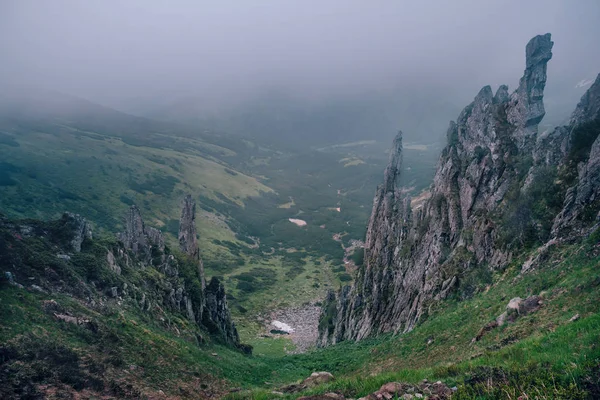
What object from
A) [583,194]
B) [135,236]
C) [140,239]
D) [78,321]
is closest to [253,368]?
[78,321]

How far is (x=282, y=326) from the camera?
3100 inches

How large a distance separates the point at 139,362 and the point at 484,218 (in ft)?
101

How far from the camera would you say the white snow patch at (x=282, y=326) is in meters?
76.5

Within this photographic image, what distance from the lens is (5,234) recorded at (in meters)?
21.0

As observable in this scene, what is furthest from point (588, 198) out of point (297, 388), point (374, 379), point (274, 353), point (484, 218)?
point (274, 353)

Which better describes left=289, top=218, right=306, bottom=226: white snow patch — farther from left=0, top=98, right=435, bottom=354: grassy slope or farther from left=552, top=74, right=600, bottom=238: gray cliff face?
left=552, top=74, right=600, bottom=238: gray cliff face

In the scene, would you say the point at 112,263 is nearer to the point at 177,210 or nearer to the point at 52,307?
the point at 52,307

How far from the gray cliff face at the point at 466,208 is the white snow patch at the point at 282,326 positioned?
74.0 ft

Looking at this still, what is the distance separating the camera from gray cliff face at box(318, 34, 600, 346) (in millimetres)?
30219

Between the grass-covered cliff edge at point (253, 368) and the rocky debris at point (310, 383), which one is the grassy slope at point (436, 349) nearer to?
the grass-covered cliff edge at point (253, 368)

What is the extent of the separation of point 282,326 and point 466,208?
54950mm

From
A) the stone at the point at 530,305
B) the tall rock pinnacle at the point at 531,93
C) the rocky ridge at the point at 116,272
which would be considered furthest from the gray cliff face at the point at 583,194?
the rocky ridge at the point at 116,272

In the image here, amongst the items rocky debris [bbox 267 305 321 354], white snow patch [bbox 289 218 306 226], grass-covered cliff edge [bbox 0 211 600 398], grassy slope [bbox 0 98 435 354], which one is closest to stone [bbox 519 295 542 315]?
grass-covered cliff edge [bbox 0 211 600 398]

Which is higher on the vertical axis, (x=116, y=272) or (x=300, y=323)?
(x=116, y=272)
